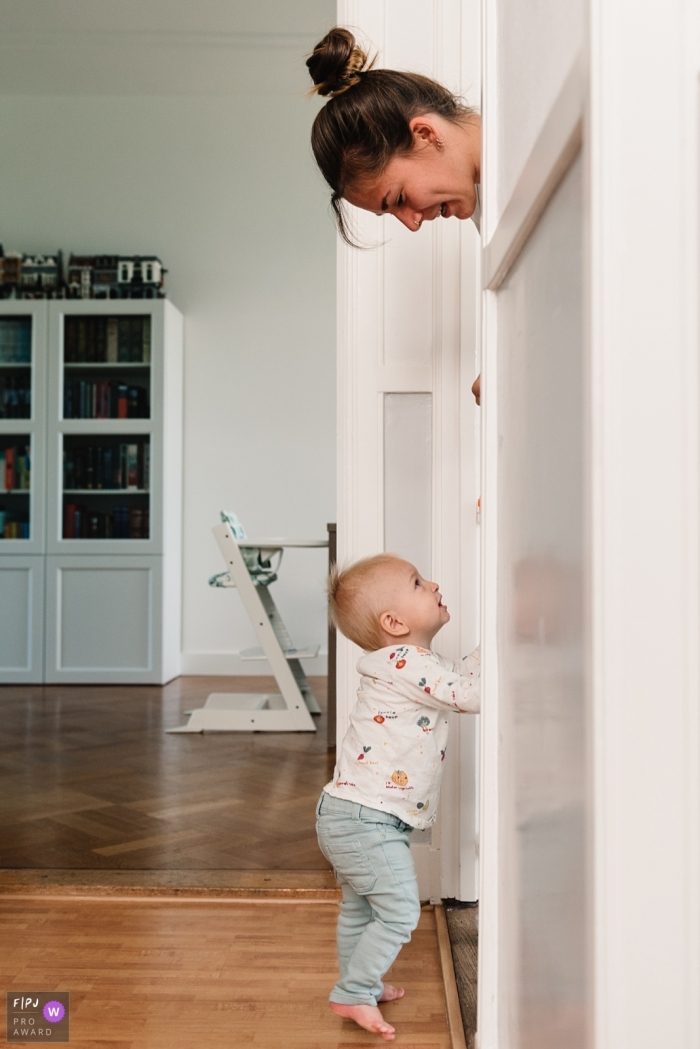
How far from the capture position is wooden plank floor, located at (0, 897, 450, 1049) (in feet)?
4.53

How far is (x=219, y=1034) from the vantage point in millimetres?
1376

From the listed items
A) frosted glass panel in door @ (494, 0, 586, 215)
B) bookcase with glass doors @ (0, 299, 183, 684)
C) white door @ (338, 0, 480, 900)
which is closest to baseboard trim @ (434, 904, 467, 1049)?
white door @ (338, 0, 480, 900)

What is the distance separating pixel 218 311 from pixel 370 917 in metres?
4.80

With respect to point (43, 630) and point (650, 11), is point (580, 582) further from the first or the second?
point (43, 630)

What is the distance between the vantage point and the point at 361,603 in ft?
5.16

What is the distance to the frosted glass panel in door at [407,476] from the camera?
194cm

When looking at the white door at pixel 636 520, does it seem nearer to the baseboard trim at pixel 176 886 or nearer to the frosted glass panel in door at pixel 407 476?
the frosted glass panel in door at pixel 407 476

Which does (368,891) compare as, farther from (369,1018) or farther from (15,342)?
(15,342)

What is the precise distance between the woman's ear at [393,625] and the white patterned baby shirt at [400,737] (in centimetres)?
4

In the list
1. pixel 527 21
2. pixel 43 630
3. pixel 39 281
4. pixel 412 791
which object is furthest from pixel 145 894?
pixel 39 281

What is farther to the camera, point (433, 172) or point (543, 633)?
point (433, 172)

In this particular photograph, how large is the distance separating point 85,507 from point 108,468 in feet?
0.91

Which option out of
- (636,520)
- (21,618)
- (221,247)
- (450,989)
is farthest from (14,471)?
(636,520)

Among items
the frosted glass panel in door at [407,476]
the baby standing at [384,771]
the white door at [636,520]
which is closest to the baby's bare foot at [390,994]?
the baby standing at [384,771]
